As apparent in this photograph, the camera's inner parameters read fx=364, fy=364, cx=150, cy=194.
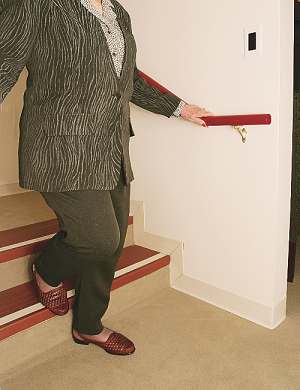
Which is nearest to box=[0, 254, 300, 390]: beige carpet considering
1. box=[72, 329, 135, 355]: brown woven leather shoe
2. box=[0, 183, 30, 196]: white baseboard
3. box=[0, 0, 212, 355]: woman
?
box=[72, 329, 135, 355]: brown woven leather shoe

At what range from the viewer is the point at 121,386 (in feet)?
4.42

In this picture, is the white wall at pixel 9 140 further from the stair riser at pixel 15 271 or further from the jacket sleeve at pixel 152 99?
the jacket sleeve at pixel 152 99

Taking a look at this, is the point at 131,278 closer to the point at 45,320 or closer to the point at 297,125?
the point at 45,320

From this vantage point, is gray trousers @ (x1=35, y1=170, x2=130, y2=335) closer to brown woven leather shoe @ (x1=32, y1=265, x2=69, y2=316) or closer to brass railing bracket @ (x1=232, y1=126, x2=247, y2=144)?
brown woven leather shoe @ (x1=32, y1=265, x2=69, y2=316)

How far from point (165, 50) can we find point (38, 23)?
0.99m

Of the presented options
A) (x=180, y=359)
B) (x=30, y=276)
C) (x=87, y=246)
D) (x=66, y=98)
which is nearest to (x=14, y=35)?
(x=66, y=98)

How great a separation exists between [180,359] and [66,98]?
110 cm

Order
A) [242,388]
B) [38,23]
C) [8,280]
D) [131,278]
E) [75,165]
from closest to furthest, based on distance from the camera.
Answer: [38,23] → [75,165] → [242,388] → [8,280] → [131,278]

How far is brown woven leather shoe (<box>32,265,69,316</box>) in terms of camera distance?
5.04 feet

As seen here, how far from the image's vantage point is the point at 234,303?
6.05ft

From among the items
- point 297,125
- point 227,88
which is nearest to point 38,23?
point 227,88

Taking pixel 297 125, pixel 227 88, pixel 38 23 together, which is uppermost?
pixel 38 23

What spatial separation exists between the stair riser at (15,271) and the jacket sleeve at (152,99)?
899 mm

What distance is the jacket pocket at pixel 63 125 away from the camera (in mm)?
1150
